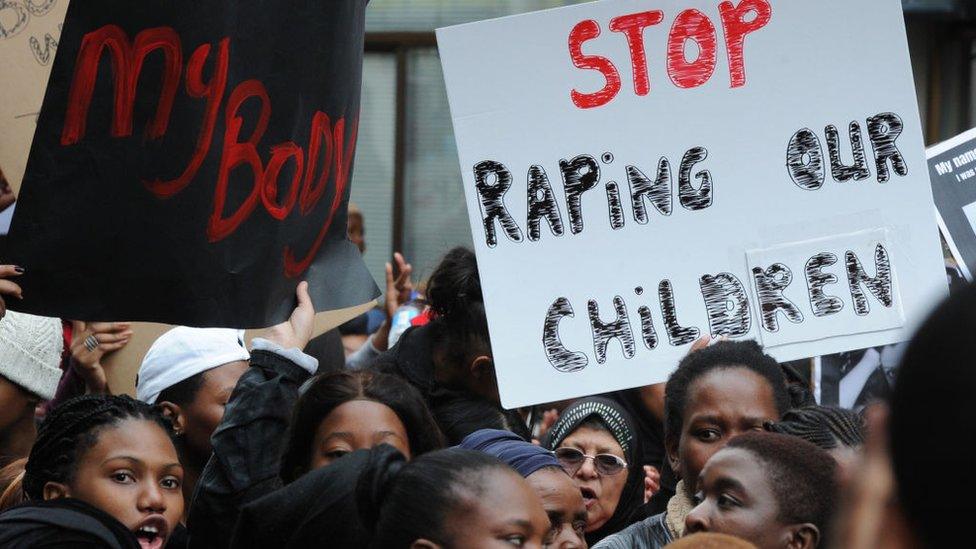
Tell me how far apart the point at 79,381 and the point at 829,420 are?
2.38 m

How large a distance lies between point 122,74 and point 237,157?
31cm

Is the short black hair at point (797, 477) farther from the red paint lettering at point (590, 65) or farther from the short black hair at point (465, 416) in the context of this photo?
the red paint lettering at point (590, 65)

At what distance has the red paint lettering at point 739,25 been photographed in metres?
3.58

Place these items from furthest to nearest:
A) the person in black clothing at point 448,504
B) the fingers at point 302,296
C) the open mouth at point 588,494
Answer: the open mouth at point 588,494
the fingers at point 302,296
the person in black clothing at point 448,504

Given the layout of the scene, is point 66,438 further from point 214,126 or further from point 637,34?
point 637,34

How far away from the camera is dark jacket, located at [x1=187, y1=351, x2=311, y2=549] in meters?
2.77

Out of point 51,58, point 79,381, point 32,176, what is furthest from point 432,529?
point 79,381

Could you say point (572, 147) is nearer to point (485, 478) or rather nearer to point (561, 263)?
point (561, 263)

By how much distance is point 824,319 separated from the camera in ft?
11.4

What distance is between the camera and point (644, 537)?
288cm

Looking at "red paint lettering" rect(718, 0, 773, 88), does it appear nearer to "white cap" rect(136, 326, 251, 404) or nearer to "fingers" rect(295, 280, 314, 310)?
"fingers" rect(295, 280, 314, 310)

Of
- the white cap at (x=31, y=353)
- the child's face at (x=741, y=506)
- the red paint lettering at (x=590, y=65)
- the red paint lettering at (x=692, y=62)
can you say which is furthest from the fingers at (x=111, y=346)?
the child's face at (x=741, y=506)

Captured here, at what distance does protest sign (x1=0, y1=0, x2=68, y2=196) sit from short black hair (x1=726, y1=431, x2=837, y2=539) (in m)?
1.82

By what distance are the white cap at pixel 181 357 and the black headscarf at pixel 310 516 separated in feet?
3.85
